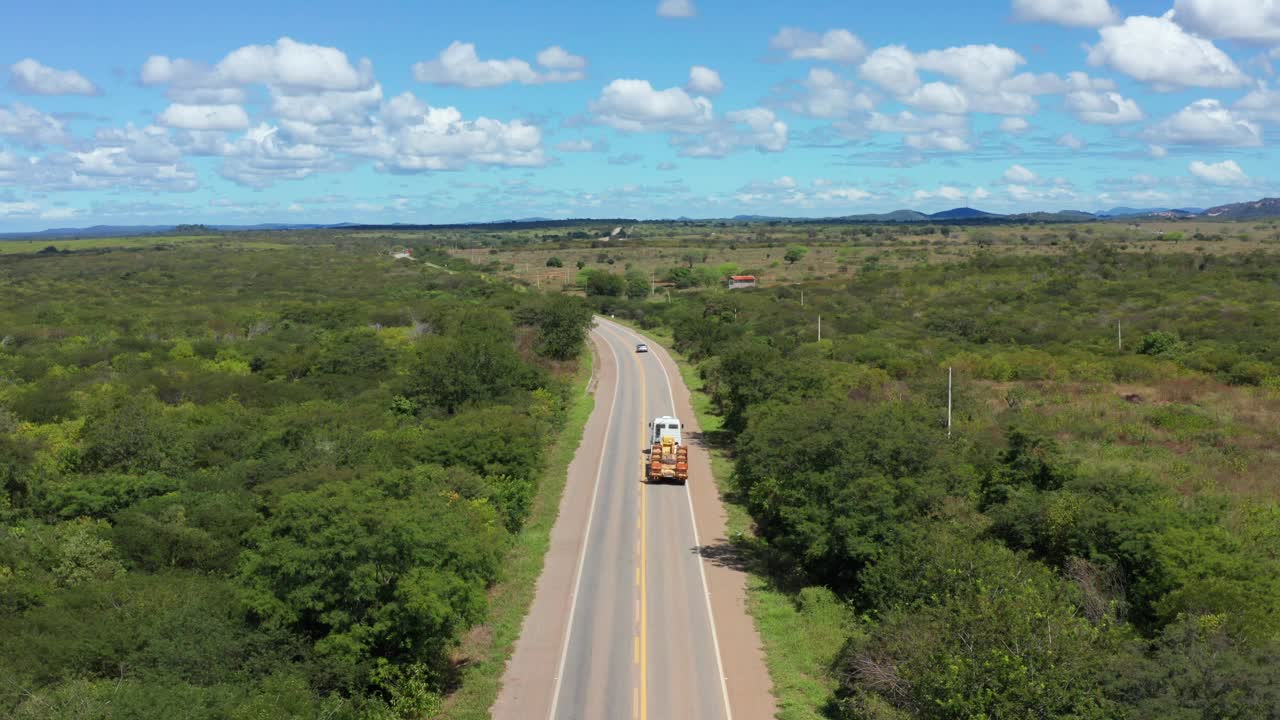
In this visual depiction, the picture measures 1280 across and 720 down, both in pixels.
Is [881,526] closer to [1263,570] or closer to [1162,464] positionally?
[1263,570]

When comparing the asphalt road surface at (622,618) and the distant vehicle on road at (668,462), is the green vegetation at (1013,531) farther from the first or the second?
the distant vehicle on road at (668,462)

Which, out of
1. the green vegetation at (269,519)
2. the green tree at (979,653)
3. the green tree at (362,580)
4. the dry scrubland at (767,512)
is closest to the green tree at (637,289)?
the dry scrubland at (767,512)

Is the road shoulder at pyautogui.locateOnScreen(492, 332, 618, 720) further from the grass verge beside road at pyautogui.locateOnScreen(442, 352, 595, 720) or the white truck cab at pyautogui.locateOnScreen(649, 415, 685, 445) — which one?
the white truck cab at pyautogui.locateOnScreen(649, 415, 685, 445)

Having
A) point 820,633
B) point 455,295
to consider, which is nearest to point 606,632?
point 820,633

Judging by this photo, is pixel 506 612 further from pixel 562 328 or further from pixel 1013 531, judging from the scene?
pixel 562 328

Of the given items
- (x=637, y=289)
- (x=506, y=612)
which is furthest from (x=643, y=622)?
(x=637, y=289)
